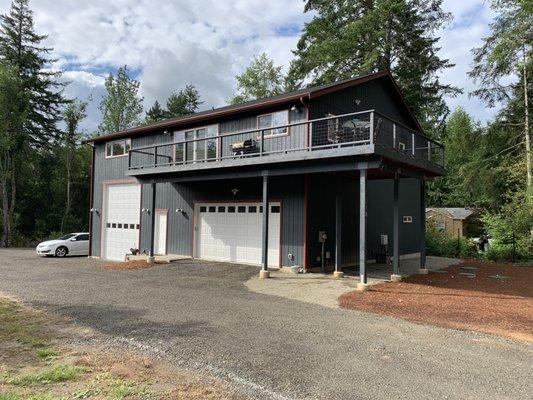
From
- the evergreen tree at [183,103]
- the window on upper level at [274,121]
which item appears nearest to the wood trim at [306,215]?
the window on upper level at [274,121]

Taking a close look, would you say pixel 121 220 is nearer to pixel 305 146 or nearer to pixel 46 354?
pixel 305 146

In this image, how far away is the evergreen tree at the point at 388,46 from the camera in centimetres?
2583

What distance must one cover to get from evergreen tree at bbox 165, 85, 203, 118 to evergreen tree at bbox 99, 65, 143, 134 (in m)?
8.19

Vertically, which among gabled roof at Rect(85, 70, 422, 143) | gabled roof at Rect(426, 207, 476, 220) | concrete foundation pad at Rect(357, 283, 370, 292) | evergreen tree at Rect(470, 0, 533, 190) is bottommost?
concrete foundation pad at Rect(357, 283, 370, 292)

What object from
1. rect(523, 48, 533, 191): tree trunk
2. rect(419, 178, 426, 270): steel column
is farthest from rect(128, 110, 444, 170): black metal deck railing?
rect(523, 48, 533, 191): tree trunk

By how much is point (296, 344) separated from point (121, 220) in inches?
612

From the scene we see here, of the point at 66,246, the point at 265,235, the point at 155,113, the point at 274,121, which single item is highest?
the point at 155,113

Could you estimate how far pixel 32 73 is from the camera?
119ft

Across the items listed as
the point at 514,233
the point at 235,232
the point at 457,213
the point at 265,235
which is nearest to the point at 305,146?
Answer: the point at 265,235

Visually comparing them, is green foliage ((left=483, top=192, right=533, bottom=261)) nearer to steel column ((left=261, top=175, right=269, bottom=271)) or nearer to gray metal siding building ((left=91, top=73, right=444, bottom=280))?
gray metal siding building ((left=91, top=73, right=444, bottom=280))

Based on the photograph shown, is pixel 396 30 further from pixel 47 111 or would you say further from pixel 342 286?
pixel 47 111

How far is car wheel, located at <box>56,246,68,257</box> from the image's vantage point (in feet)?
68.0

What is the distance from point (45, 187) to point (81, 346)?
3264 centimetres

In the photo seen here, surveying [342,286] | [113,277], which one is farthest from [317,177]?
[113,277]
